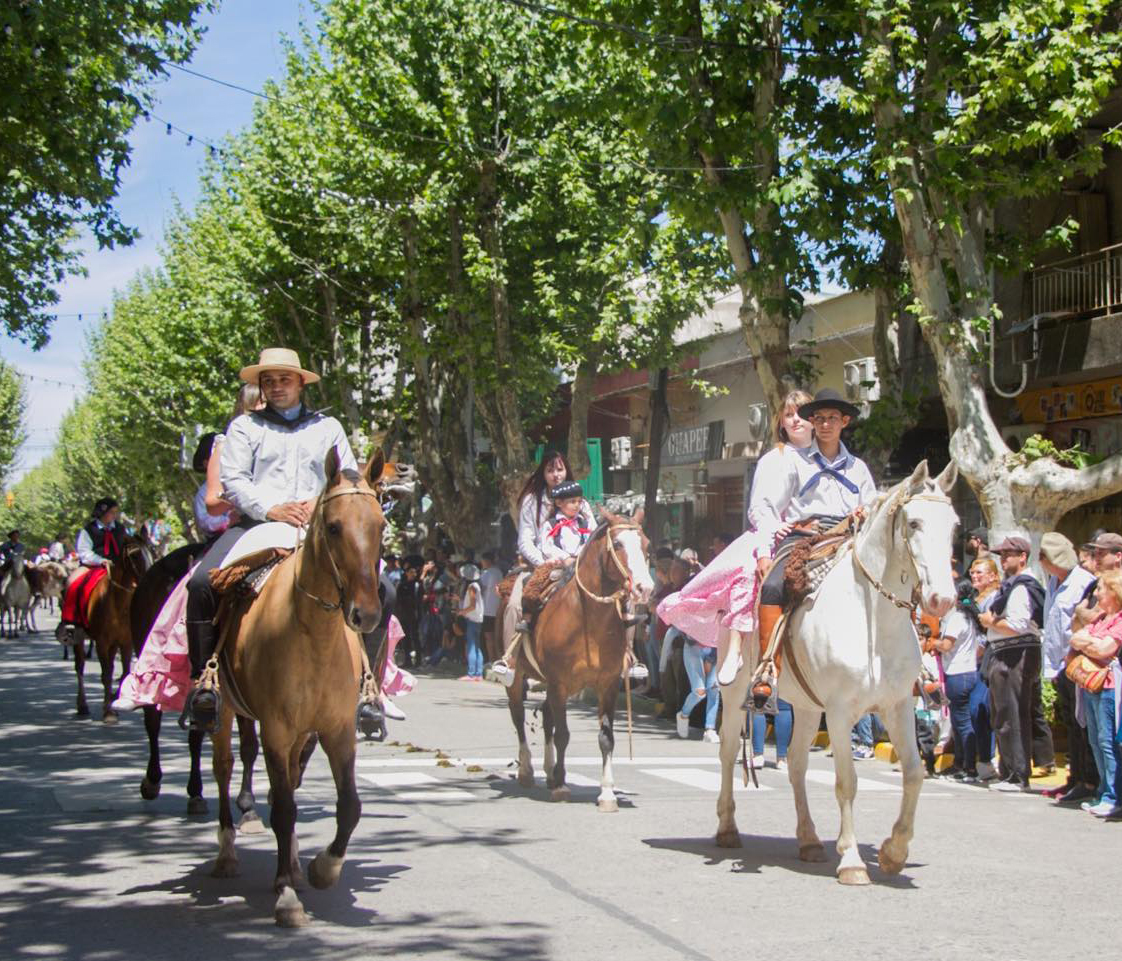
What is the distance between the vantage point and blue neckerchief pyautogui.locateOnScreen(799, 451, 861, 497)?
9719 millimetres

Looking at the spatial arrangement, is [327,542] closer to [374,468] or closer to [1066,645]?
[374,468]

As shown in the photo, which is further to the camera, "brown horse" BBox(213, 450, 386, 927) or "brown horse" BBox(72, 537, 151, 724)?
"brown horse" BBox(72, 537, 151, 724)

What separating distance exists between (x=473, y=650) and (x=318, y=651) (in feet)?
65.7

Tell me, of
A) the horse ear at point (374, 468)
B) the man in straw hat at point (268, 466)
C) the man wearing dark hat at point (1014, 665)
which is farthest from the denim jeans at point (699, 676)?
the horse ear at point (374, 468)

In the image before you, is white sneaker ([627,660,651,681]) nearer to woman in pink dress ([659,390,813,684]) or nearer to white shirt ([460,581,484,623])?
woman in pink dress ([659,390,813,684])

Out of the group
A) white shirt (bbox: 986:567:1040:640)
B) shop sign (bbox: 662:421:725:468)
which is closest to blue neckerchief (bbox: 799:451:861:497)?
white shirt (bbox: 986:567:1040:640)

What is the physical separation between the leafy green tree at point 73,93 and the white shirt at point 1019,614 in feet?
35.1

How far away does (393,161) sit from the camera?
28625mm

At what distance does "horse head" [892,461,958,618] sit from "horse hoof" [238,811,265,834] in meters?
4.56

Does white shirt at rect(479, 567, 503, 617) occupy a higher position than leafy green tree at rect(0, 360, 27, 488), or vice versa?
leafy green tree at rect(0, 360, 27, 488)

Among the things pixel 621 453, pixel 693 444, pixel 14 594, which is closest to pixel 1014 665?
pixel 693 444

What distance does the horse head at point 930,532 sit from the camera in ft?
26.6

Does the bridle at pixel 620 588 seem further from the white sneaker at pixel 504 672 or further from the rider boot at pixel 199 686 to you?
the rider boot at pixel 199 686

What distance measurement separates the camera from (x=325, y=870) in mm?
7879
